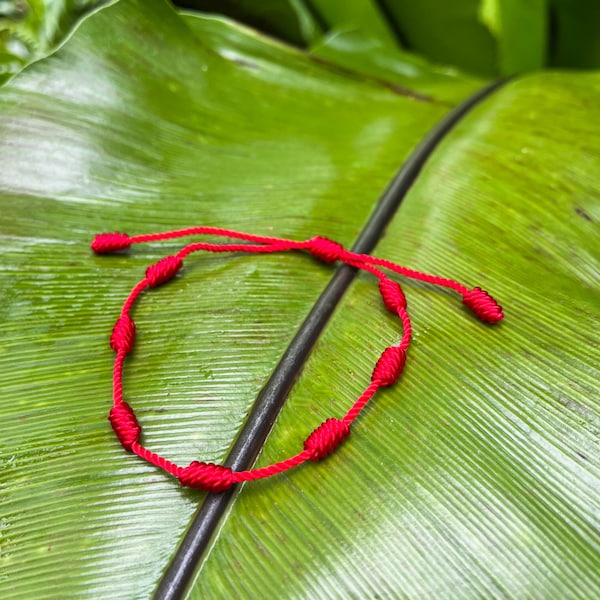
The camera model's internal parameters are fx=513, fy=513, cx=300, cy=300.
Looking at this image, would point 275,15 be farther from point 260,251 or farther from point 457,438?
point 457,438

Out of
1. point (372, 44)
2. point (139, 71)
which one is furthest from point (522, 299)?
point (372, 44)

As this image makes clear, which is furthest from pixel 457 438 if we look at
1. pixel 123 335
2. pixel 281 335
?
pixel 123 335

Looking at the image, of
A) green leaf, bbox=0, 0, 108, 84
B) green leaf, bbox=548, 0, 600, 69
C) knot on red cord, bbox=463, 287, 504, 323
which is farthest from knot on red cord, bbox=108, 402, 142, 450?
green leaf, bbox=548, 0, 600, 69

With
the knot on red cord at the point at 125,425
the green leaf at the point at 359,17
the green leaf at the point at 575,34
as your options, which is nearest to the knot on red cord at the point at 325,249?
the knot on red cord at the point at 125,425

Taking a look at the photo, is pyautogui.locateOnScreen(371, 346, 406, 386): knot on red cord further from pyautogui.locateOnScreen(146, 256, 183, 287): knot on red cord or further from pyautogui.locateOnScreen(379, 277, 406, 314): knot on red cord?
pyautogui.locateOnScreen(146, 256, 183, 287): knot on red cord

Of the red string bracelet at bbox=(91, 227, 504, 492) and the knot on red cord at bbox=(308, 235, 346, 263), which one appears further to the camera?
the knot on red cord at bbox=(308, 235, 346, 263)

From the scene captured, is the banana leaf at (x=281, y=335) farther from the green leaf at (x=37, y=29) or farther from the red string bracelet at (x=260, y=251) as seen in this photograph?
the green leaf at (x=37, y=29)

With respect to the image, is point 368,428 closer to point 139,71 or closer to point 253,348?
point 253,348
